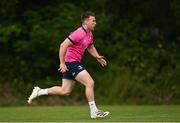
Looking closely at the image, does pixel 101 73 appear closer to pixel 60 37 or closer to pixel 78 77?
pixel 60 37

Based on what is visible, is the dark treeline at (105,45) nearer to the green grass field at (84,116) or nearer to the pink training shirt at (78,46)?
the green grass field at (84,116)

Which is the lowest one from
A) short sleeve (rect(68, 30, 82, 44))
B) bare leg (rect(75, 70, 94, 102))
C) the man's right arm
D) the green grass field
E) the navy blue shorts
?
the green grass field

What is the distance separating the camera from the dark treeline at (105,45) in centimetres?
2461

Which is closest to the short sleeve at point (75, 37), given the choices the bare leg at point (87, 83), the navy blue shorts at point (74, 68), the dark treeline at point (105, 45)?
the navy blue shorts at point (74, 68)

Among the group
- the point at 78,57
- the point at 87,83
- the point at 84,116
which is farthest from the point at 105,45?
the point at 87,83

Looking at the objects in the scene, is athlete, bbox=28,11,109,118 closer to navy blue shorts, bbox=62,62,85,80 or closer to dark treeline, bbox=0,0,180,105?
navy blue shorts, bbox=62,62,85,80

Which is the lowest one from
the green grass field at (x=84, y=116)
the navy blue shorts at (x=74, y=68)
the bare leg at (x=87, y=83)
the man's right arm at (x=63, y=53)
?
the green grass field at (x=84, y=116)

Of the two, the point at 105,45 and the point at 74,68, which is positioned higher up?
the point at 105,45

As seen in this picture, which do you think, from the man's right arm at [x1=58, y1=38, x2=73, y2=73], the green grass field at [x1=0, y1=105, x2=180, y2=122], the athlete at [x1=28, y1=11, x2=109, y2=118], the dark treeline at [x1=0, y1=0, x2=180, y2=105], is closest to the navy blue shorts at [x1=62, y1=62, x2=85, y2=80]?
the athlete at [x1=28, y1=11, x2=109, y2=118]

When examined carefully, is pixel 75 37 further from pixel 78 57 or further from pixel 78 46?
pixel 78 57

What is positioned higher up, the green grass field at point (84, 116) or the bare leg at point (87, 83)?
the bare leg at point (87, 83)

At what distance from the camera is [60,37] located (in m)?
24.6

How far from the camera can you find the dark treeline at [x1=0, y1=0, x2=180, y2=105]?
80.7ft

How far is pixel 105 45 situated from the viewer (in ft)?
84.7
